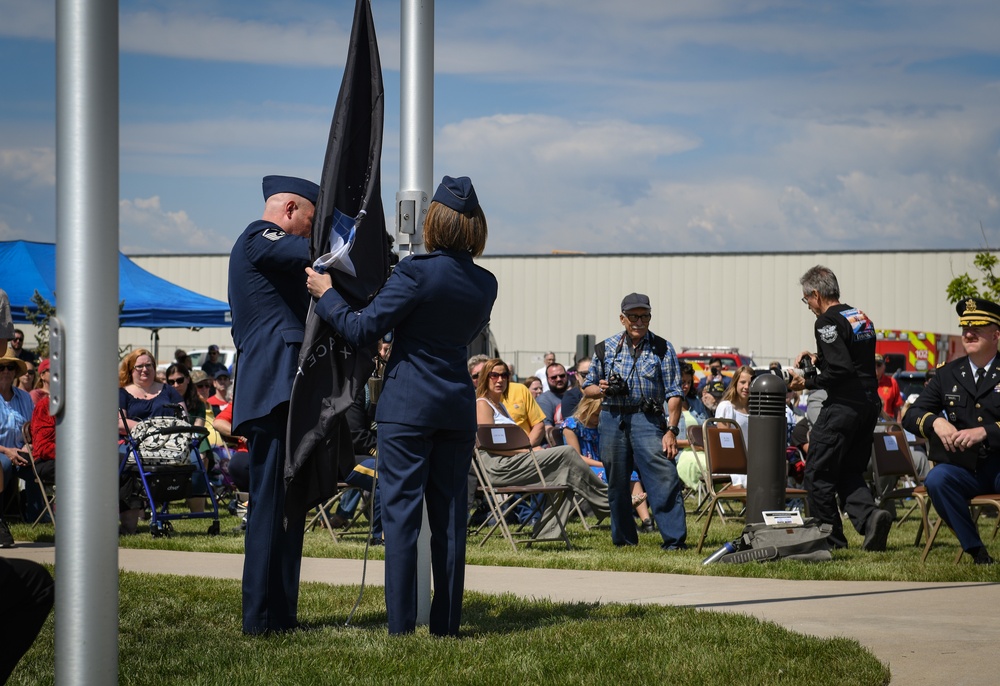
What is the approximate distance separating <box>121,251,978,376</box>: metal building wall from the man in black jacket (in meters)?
30.2

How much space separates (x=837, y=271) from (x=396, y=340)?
4016cm

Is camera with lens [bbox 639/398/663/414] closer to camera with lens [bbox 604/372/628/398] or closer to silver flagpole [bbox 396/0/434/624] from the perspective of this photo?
camera with lens [bbox 604/372/628/398]

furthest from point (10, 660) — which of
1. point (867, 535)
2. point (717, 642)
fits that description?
point (867, 535)

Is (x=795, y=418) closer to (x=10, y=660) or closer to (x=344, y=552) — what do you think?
(x=344, y=552)

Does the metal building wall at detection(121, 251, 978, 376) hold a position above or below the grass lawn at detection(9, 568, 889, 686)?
above

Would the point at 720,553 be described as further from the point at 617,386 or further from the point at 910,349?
the point at 910,349

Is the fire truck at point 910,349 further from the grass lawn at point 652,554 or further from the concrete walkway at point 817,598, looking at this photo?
the concrete walkway at point 817,598

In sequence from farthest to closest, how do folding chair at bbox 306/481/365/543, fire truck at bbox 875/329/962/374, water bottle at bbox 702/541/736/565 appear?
1. fire truck at bbox 875/329/962/374
2. folding chair at bbox 306/481/365/543
3. water bottle at bbox 702/541/736/565

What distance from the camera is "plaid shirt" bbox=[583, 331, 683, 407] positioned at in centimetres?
1023

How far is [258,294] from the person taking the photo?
17.9 feet

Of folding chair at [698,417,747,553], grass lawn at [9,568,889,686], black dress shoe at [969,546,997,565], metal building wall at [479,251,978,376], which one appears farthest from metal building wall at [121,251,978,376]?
grass lawn at [9,568,889,686]

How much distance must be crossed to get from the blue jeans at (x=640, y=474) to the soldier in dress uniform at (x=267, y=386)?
5.00 metres

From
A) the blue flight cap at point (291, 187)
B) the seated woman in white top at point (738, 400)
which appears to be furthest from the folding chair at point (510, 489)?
the blue flight cap at point (291, 187)

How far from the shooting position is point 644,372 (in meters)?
10.2
